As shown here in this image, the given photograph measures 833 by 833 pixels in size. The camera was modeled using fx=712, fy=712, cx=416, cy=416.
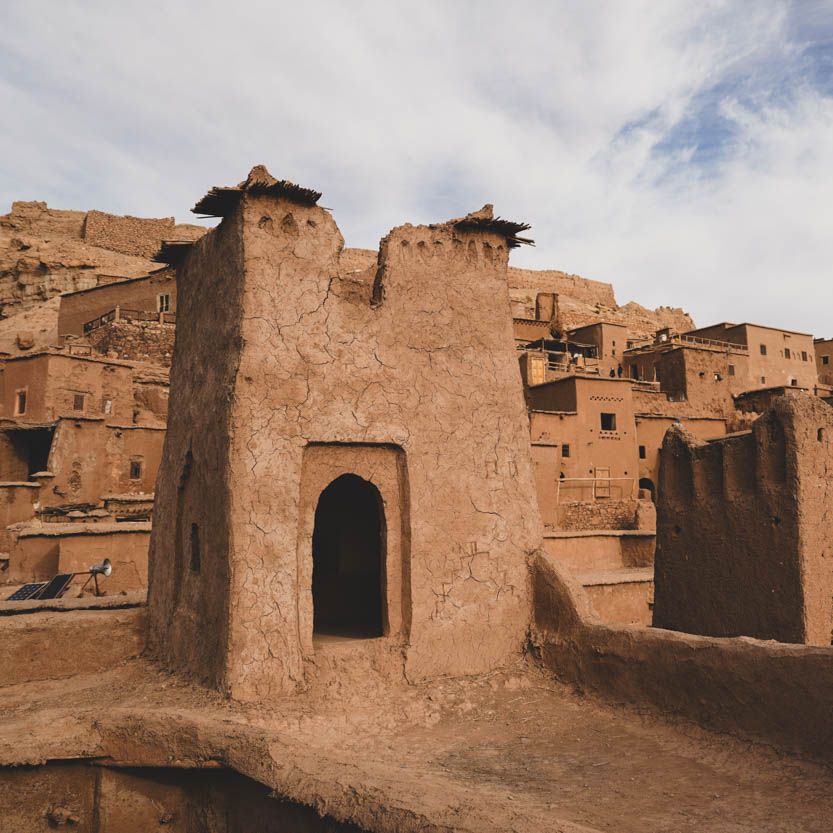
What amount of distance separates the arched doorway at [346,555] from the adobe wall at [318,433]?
2353 mm

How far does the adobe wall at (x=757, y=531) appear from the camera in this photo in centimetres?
657

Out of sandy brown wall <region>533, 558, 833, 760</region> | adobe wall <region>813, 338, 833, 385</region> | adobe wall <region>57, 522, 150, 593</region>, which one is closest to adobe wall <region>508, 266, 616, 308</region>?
adobe wall <region>813, 338, 833, 385</region>

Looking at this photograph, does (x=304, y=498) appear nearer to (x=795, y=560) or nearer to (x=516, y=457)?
(x=516, y=457)

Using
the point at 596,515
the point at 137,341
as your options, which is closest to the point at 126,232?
the point at 137,341

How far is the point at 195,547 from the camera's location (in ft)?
20.4

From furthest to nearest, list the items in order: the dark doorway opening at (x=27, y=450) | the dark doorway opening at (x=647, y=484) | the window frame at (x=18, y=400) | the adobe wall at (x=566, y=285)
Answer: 1. the adobe wall at (x=566, y=285)
2. the dark doorway opening at (x=647, y=484)
3. the window frame at (x=18, y=400)
4. the dark doorway opening at (x=27, y=450)

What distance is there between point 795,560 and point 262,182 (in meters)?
5.77

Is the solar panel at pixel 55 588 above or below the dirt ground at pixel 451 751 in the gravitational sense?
→ above

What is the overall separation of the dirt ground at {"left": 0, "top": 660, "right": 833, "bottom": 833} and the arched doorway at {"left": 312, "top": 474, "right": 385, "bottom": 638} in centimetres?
271

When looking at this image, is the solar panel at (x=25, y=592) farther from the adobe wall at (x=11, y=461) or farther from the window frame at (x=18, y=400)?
the window frame at (x=18, y=400)

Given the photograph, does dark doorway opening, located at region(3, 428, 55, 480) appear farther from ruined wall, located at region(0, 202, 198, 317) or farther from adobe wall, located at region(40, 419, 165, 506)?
ruined wall, located at region(0, 202, 198, 317)

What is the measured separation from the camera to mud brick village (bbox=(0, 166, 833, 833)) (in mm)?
4230

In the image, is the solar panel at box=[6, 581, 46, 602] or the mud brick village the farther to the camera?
the solar panel at box=[6, 581, 46, 602]

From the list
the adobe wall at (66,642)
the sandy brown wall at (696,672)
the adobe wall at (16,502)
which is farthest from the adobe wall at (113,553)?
the sandy brown wall at (696,672)
